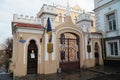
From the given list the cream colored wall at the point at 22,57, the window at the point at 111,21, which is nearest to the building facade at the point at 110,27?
the window at the point at 111,21

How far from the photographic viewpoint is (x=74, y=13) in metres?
25.0

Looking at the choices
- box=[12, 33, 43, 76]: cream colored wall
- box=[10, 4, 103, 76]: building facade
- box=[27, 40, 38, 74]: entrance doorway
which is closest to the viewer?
box=[12, 33, 43, 76]: cream colored wall

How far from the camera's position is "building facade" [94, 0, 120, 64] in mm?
13070

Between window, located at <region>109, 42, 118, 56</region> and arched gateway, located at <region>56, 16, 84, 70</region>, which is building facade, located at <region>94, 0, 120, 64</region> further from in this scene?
arched gateway, located at <region>56, 16, 84, 70</region>

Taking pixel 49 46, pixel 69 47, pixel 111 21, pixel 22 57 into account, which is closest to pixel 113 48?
pixel 111 21

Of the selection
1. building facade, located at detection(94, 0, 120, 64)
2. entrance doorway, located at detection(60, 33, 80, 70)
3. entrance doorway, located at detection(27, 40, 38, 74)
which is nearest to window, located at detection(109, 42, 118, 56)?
building facade, located at detection(94, 0, 120, 64)

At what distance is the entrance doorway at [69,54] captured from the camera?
12.0 m

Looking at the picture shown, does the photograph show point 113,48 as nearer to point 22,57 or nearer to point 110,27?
point 110,27

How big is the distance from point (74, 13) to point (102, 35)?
11.6m

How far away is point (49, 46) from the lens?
1081 centimetres

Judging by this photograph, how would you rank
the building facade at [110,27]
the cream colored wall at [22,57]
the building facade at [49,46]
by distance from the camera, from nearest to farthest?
the cream colored wall at [22,57] < the building facade at [49,46] < the building facade at [110,27]

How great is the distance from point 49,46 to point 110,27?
788 cm

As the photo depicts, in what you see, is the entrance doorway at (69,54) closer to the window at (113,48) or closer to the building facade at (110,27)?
the building facade at (110,27)

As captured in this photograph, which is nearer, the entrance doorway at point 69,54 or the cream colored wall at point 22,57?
the cream colored wall at point 22,57
